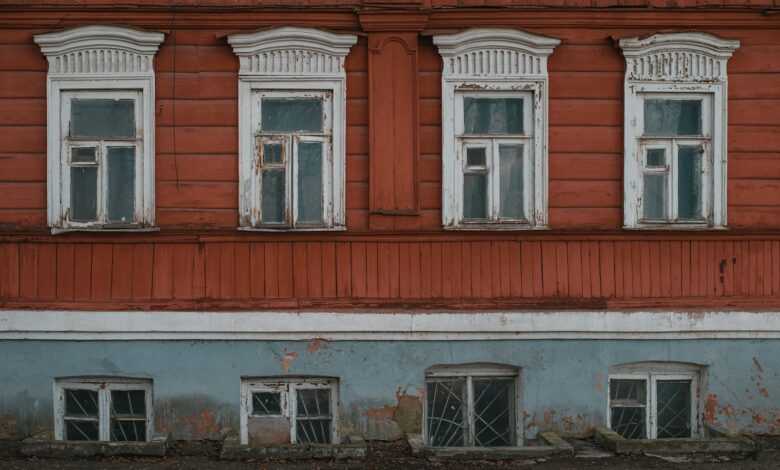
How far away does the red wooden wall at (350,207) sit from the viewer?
829cm

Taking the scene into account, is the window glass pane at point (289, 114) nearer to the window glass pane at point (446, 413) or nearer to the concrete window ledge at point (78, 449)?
the window glass pane at point (446, 413)

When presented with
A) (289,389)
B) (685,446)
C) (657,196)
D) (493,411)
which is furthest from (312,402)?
(657,196)

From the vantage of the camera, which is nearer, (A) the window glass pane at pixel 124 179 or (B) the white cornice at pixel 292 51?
(B) the white cornice at pixel 292 51

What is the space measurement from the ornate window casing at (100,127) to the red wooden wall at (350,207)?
0.38ft

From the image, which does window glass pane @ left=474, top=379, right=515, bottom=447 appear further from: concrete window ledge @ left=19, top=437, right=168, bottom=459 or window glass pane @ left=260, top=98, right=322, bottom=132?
concrete window ledge @ left=19, top=437, right=168, bottom=459

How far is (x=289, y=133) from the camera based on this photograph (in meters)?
8.34

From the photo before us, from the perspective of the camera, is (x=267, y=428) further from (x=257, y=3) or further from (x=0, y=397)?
(x=257, y=3)

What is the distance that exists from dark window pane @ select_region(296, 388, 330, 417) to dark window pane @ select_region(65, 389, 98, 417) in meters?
1.70

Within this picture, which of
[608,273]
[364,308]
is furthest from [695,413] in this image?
[364,308]

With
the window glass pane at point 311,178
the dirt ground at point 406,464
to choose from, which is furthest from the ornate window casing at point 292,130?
the dirt ground at point 406,464

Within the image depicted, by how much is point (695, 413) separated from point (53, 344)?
17.7ft

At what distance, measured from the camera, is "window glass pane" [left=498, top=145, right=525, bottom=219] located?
843cm

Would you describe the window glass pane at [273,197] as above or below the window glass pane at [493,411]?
above

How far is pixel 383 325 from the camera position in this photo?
8.29 m
